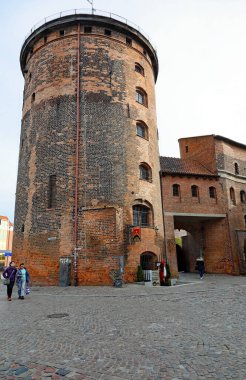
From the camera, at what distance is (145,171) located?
1956cm

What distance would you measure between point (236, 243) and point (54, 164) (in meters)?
15.5

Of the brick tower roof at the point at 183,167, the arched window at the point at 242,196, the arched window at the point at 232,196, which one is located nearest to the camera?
the brick tower roof at the point at 183,167

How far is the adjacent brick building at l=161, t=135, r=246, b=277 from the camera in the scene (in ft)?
70.2

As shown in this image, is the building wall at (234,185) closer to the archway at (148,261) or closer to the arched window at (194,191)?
the arched window at (194,191)

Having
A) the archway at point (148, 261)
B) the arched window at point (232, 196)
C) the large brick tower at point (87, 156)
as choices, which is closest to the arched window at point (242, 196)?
the arched window at point (232, 196)

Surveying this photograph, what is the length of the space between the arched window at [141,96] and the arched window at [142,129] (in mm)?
1922

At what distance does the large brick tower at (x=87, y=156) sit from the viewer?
15891 millimetres

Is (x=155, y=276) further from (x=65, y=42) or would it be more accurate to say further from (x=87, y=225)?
(x=65, y=42)

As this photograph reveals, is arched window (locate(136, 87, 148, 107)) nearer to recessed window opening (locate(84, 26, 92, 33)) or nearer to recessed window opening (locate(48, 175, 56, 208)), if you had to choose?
recessed window opening (locate(84, 26, 92, 33))

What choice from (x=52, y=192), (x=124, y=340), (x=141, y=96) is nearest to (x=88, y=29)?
(x=141, y=96)

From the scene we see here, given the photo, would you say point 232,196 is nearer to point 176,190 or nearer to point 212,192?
point 212,192

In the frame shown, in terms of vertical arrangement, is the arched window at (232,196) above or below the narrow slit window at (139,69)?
below

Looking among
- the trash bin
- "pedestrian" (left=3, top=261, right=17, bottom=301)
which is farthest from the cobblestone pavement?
the trash bin

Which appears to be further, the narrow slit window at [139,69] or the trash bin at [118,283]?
the narrow slit window at [139,69]
